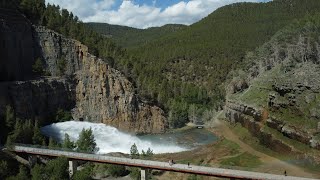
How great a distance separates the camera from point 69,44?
128 m

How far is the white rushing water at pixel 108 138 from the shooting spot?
98938 millimetres

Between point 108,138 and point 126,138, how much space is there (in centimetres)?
518

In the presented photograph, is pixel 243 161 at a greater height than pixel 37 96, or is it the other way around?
pixel 37 96

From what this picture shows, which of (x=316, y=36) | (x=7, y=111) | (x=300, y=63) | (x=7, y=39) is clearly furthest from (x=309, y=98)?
(x=7, y=39)

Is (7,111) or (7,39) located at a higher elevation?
(7,39)

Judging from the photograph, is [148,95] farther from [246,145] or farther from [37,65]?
[246,145]

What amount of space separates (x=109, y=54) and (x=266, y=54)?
153 feet

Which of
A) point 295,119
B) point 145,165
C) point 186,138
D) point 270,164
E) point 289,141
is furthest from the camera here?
point 186,138

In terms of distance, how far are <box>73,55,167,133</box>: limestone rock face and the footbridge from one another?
51.6 metres

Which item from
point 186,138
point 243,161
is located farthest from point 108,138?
point 243,161

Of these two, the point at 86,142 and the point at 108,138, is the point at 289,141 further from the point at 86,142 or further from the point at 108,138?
the point at 108,138

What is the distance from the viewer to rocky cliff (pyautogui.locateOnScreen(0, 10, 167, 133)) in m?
117

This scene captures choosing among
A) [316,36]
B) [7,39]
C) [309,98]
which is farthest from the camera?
[7,39]

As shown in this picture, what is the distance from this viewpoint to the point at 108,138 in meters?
106
